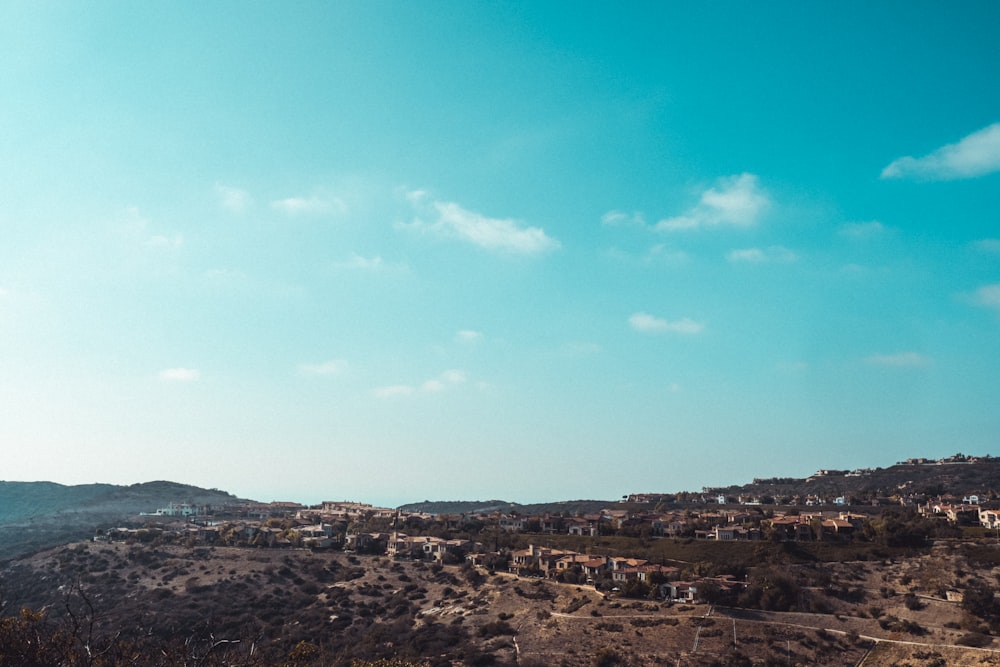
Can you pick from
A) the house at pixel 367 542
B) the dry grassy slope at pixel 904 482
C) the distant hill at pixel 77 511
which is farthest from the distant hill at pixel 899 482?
the distant hill at pixel 77 511

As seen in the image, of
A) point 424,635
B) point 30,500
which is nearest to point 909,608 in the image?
point 424,635

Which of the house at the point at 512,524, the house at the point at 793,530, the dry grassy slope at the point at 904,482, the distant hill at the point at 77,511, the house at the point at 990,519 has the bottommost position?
the distant hill at the point at 77,511

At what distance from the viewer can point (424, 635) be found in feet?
170

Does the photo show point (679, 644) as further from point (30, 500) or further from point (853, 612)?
point (30, 500)

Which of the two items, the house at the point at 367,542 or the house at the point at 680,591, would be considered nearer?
the house at the point at 680,591

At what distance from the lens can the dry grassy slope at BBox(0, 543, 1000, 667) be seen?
45.7 meters

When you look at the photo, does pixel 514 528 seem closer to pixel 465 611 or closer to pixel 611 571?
pixel 611 571

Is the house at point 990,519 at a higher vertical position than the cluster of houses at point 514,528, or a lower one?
higher

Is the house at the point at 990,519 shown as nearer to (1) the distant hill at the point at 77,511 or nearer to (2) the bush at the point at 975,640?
(2) the bush at the point at 975,640

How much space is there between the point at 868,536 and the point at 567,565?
105 ft

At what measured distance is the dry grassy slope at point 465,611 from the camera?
150 ft

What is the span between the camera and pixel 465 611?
59.5 meters

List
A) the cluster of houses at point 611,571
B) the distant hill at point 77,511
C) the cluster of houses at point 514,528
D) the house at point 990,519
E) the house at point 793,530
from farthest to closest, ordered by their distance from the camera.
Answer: the distant hill at point 77,511 < the cluster of houses at point 514,528 < the house at point 793,530 < the house at point 990,519 < the cluster of houses at point 611,571

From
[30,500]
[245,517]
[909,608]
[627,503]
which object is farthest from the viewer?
[30,500]
